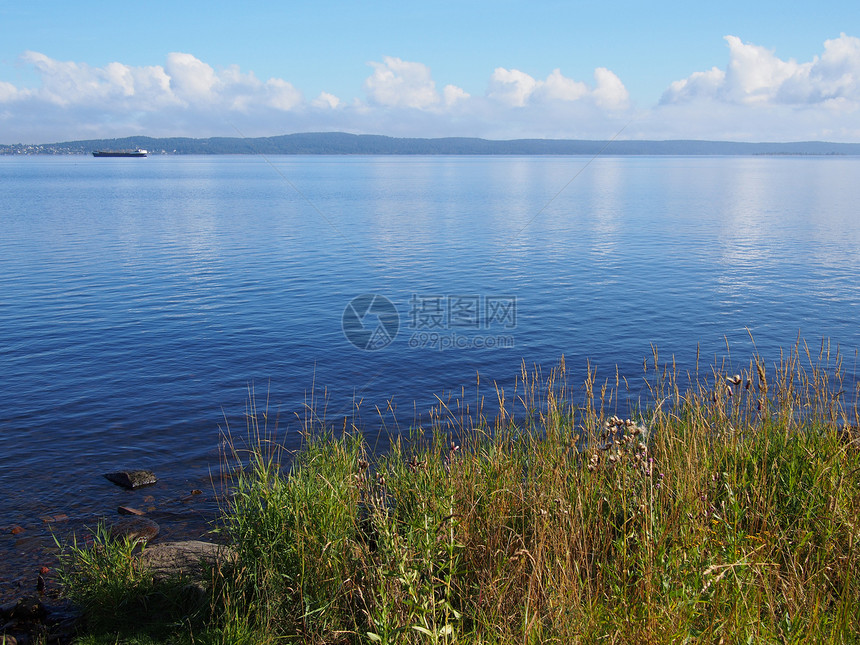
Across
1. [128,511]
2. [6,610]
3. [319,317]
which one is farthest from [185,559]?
[319,317]

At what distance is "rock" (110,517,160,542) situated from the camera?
9.63m

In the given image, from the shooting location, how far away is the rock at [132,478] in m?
11.6

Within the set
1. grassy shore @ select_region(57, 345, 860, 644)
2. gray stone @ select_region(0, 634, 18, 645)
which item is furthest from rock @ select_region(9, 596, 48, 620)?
grassy shore @ select_region(57, 345, 860, 644)

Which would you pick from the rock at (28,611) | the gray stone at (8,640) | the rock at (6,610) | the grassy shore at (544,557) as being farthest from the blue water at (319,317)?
the grassy shore at (544,557)

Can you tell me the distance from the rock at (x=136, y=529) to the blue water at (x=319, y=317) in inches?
36.0

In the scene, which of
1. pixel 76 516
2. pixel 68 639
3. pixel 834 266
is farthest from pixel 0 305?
pixel 834 266

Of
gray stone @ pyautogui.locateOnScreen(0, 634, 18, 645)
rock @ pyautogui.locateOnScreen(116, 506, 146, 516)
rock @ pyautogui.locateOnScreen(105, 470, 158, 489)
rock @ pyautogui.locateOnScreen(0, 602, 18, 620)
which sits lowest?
rock @ pyautogui.locateOnScreen(116, 506, 146, 516)

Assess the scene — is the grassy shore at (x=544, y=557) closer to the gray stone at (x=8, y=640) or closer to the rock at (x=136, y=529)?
the gray stone at (x=8, y=640)

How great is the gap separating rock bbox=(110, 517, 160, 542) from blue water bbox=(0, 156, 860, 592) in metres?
0.91

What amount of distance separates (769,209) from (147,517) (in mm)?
66783

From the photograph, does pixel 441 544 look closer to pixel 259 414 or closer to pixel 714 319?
pixel 259 414

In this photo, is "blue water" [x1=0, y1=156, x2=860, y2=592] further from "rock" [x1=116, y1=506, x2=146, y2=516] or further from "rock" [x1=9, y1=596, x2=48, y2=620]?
"rock" [x1=9, y1=596, x2=48, y2=620]

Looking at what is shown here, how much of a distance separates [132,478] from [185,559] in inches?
178

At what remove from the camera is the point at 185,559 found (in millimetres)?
7781
